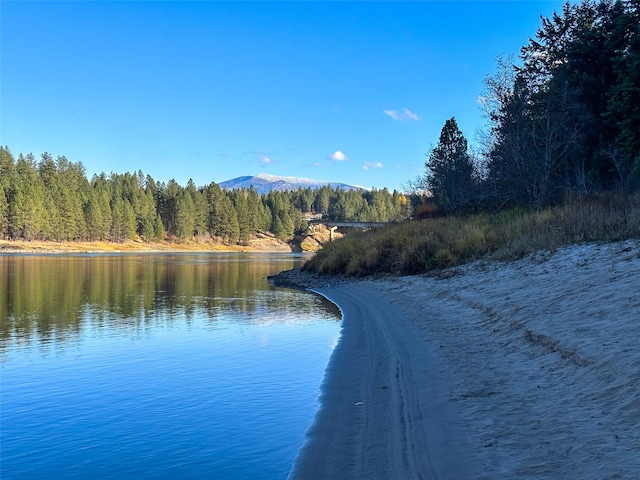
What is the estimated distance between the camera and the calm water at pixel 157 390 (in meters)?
5.42

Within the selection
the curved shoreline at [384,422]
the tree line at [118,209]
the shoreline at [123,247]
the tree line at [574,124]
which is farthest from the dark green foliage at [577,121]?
the shoreline at [123,247]

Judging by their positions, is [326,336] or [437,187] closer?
[326,336]

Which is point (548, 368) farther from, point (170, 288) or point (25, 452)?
point (170, 288)

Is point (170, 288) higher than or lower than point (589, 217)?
lower

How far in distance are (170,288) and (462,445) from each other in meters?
23.4

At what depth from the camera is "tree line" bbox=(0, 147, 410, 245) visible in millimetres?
93250

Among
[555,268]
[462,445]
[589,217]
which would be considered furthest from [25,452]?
[589,217]

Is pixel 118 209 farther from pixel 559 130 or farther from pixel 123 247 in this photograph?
pixel 559 130

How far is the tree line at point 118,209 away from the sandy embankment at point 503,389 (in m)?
73.5

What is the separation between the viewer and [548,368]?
6.80 m

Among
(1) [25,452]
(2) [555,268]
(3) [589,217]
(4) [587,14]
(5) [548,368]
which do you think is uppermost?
(4) [587,14]

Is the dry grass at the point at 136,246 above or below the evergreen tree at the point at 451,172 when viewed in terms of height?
below

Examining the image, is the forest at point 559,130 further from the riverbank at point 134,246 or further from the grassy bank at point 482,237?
the riverbank at point 134,246

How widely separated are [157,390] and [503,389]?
197 inches
